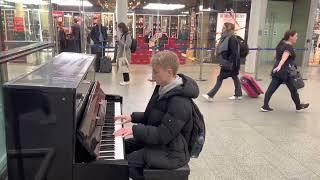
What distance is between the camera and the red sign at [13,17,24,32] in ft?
10.4

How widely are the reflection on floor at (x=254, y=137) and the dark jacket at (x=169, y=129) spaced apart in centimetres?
121

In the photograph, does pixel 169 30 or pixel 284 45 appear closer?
pixel 284 45

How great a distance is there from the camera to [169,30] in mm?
13250

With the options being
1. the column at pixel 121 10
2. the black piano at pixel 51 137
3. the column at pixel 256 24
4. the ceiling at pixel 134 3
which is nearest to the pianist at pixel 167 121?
the black piano at pixel 51 137

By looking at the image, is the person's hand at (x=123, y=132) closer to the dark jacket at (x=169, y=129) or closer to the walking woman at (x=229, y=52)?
the dark jacket at (x=169, y=129)

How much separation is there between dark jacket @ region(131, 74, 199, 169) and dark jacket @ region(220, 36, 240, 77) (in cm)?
439

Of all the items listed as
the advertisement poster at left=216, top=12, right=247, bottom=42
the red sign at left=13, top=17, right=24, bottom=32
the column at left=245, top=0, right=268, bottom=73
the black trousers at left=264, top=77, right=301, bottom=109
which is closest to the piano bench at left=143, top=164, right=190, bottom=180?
the red sign at left=13, top=17, right=24, bottom=32

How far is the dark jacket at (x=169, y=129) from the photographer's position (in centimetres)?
216

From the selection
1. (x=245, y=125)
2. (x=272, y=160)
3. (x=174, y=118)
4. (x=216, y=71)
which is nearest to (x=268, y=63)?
(x=216, y=71)

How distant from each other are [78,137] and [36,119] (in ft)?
0.84

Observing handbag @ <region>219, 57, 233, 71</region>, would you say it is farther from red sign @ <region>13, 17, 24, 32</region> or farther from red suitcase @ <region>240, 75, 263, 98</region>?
red sign @ <region>13, 17, 24, 32</region>

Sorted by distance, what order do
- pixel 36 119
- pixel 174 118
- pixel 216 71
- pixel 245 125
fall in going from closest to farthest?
pixel 36 119, pixel 174 118, pixel 245 125, pixel 216 71

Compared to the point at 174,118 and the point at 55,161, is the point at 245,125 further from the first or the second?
the point at 55,161

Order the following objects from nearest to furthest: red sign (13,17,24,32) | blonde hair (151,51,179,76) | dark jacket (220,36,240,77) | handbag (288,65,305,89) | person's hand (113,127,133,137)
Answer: blonde hair (151,51,179,76) < person's hand (113,127,133,137) < red sign (13,17,24,32) < handbag (288,65,305,89) < dark jacket (220,36,240,77)
